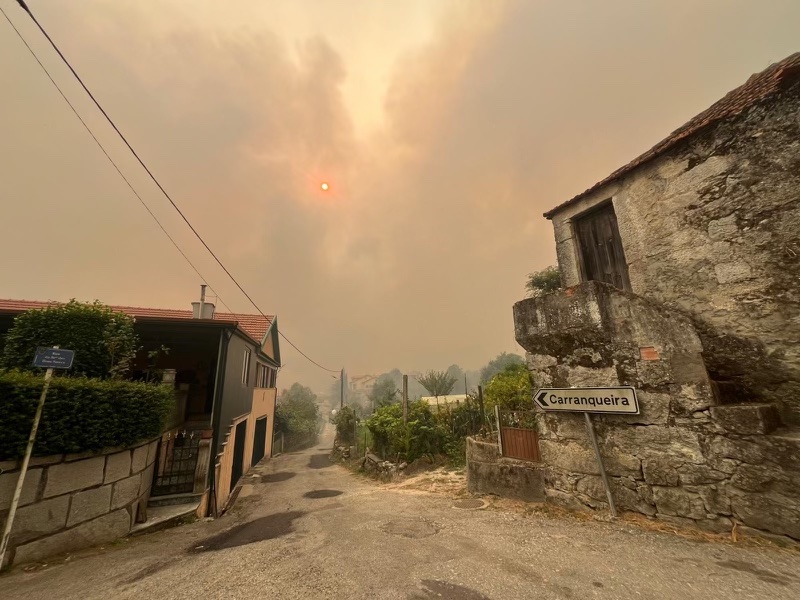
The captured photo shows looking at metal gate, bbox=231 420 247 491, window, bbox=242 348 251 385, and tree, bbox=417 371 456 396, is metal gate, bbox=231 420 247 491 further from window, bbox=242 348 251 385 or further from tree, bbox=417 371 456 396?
tree, bbox=417 371 456 396

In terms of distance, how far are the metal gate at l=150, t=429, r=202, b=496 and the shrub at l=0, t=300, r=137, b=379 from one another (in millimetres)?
2368

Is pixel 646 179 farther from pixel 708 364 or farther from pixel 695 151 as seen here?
pixel 708 364

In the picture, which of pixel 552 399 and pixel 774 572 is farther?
pixel 552 399

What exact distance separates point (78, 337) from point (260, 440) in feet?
45.7

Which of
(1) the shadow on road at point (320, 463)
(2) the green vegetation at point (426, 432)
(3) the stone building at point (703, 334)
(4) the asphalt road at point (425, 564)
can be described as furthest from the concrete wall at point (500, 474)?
(1) the shadow on road at point (320, 463)

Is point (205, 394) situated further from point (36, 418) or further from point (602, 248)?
point (602, 248)

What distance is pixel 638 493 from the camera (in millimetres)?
5094

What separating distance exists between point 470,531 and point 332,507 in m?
4.26

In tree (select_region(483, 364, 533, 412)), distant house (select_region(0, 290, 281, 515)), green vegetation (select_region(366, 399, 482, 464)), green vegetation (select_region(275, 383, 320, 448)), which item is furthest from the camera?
green vegetation (select_region(275, 383, 320, 448))

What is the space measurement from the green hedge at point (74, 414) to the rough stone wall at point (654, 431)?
8.27 metres

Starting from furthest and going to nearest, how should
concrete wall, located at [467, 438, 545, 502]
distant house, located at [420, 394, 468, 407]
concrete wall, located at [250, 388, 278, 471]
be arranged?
distant house, located at [420, 394, 468, 407] → concrete wall, located at [250, 388, 278, 471] → concrete wall, located at [467, 438, 545, 502]

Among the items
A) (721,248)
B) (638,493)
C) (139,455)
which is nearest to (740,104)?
(721,248)

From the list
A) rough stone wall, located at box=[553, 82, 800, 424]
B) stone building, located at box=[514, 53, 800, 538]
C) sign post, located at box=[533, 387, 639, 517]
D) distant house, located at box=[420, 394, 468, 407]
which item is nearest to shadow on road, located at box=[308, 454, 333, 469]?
distant house, located at box=[420, 394, 468, 407]

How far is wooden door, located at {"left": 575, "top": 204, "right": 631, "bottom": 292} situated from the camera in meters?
7.13
